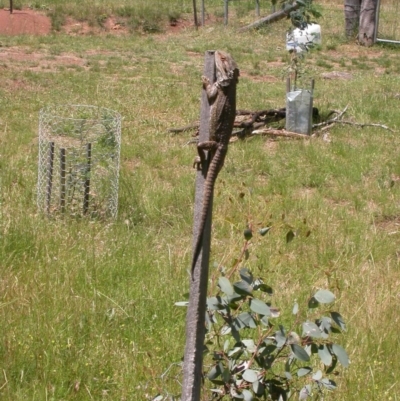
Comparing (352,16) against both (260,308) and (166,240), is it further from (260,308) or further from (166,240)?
(260,308)

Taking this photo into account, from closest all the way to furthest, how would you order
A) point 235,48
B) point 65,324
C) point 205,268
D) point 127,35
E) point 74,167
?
point 205,268, point 65,324, point 74,167, point 235,48, point 127,35

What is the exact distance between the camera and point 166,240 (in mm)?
4891

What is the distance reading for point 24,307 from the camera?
357cm

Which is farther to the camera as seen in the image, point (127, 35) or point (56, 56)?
point (127, 35)

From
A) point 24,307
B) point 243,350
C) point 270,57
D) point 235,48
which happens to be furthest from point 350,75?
point 243,350

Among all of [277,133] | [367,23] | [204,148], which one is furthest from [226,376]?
[367,23]

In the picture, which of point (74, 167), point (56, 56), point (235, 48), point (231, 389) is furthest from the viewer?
point (235, 48)

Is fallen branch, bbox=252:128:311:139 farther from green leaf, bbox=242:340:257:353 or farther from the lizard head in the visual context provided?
the lizard head

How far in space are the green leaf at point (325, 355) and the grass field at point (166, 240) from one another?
594 mm

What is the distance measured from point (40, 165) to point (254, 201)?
1.51 m

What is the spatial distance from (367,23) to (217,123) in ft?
45.1

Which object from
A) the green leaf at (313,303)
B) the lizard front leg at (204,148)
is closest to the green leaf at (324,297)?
the green leaf at (313,303)

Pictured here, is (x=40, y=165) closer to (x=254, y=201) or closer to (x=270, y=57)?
(x=254, y=201)

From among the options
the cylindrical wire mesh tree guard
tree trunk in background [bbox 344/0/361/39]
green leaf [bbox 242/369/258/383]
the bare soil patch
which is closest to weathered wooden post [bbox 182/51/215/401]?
green leaf [bbox 242/369/258/383]
